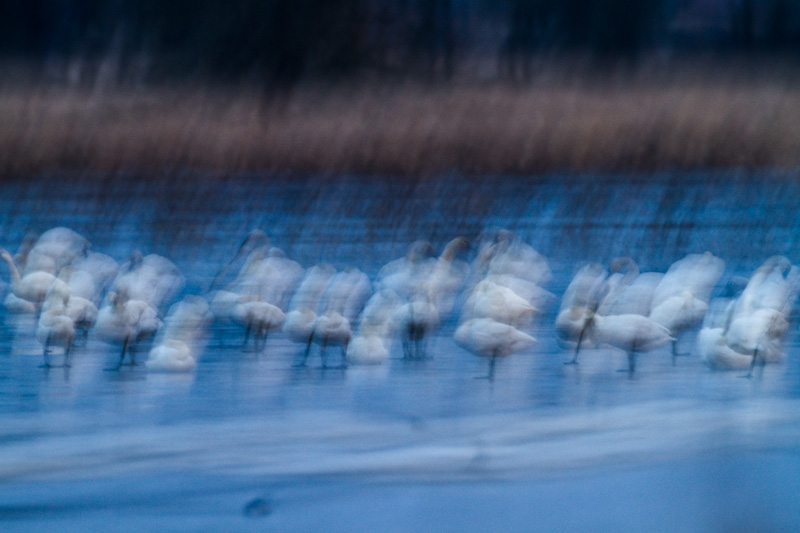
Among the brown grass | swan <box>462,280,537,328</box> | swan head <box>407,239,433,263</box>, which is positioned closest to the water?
swan <box>462,280,537,328</box>

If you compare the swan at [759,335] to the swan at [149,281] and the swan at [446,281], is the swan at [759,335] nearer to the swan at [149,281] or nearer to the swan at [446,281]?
the swan at [446,281]

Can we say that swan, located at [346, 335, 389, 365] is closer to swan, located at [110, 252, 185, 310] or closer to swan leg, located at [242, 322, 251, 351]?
swan leg, located at [242, 322, 251, 351]

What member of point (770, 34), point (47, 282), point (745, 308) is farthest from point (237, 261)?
point (770, 34)

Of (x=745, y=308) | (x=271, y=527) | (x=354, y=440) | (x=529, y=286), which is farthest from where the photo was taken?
(x=529, y=286)

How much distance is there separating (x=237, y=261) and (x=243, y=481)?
3.52 meters

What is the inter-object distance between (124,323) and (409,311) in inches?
41.3

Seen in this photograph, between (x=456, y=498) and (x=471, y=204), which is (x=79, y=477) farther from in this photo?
(x=471, y=204)

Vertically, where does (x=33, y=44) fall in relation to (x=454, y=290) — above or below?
above

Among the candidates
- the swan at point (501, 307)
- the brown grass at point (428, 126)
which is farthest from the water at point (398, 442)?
the brown grass at point (428, 126)

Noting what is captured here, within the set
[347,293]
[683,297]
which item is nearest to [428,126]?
[347,293]

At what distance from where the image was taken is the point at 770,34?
13.1 metres

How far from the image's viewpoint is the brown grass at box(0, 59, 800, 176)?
11.1 meters

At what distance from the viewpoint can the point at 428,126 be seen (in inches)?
499

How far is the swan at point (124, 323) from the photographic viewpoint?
429cm
